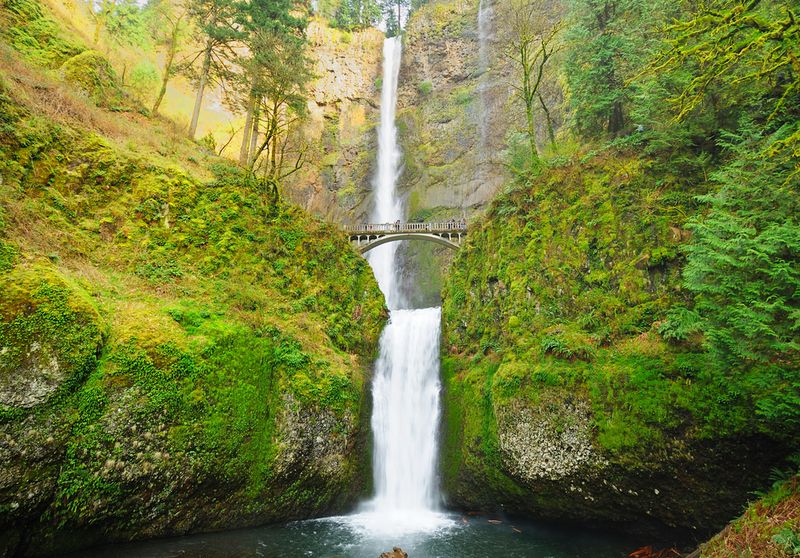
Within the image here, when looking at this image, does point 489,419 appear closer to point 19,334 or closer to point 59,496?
point 59,496

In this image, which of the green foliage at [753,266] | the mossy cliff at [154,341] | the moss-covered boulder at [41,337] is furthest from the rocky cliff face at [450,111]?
the moss-covered boulder at [41,337]

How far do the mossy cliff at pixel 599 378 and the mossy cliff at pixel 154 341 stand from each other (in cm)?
423

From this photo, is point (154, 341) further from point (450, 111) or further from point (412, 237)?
point (450, 111)

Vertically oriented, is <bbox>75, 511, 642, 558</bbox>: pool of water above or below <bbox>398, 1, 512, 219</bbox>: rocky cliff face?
below

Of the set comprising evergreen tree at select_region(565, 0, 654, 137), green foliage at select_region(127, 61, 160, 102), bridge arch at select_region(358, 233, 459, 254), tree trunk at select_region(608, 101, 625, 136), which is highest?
green foliage at select_region(127, 61, 160, 102)

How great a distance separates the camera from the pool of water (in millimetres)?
8336

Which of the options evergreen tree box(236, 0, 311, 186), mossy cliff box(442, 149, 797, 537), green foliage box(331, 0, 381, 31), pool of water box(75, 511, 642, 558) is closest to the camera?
mossy cliff box(442, 149, 797, 537)

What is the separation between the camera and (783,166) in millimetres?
7363

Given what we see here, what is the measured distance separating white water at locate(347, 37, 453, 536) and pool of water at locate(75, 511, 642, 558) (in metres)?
0.24

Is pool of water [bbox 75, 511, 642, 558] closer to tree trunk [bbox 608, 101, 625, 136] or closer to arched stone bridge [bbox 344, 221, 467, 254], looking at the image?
tree trunk [bbox 608, 101, 625, 136]

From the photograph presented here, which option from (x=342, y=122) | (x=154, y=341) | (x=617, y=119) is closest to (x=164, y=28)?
(x=342, y=122)

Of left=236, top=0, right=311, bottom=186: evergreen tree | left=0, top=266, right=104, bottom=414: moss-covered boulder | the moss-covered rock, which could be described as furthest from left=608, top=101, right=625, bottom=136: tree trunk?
left=0, top=266, right=104, bottom=414: moss-covered boulder

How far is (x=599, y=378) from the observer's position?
9.68 m

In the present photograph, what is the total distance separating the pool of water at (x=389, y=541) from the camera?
8.34 metres
